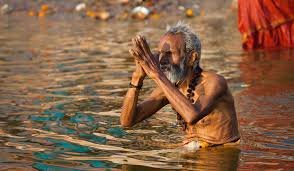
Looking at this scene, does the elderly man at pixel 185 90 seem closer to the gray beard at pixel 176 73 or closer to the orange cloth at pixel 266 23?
the gray beard at pixel 176 73

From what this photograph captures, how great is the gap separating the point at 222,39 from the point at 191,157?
10748mm

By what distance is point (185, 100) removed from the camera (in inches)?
226

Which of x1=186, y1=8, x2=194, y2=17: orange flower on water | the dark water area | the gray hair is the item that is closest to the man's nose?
the gray hair

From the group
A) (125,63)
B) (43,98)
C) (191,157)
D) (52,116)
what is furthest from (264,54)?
(191,157)

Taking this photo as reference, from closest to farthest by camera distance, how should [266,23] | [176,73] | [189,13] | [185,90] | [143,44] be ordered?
1. [143,44]
2. [176,73]
3. [185,90]
4. [266,23]
5. [189,13]

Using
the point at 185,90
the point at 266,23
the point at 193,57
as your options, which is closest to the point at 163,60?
the point at 193,57

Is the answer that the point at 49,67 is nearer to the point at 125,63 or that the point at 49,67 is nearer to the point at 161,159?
the point at 125,63

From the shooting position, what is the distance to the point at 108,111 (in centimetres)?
865

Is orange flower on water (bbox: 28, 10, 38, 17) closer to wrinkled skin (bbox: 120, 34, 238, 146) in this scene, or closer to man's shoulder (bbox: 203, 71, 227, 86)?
wrinkled skin (bbox: 120, 34, 238, 146)

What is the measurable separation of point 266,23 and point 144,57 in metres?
8.38

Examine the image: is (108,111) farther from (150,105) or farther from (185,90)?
(185,90)

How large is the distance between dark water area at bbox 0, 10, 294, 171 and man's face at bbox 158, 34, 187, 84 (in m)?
0.65

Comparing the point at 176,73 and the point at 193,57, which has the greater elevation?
the point at 193,57

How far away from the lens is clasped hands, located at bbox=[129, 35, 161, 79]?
18.4 ft
